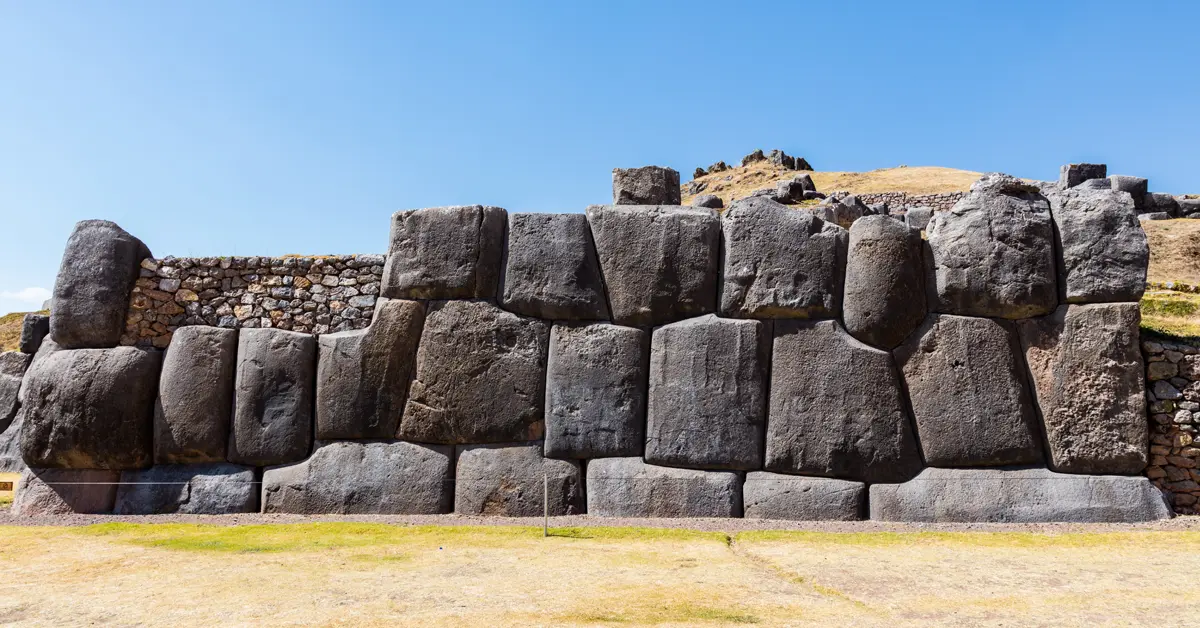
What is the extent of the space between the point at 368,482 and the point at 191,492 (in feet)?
7.82

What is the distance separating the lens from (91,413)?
10.7 m

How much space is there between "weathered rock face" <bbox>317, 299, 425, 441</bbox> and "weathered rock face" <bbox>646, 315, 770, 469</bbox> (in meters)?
3.23

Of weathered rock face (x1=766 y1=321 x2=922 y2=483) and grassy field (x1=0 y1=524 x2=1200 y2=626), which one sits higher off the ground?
weathered rock face (x1=766 y1=321 x2=922 y2=483)

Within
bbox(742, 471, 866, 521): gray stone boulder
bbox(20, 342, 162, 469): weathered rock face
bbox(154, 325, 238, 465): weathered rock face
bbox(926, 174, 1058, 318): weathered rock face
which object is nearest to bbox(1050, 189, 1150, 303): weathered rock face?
bbox(926, 174, 1058, 318): weathered rock face

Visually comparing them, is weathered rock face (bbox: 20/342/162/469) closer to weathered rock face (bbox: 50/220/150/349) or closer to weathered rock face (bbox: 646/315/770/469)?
weathered rock face (bbox: 50/220/150/349)

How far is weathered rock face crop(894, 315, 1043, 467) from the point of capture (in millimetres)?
9633

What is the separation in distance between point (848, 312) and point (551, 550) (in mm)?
4699

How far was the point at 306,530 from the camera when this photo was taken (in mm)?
9180

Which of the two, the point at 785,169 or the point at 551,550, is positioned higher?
the point at 785,169

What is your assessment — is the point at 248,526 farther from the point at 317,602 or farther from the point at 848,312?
the point at 848,312

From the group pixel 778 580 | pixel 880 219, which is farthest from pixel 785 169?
pixel 778 580

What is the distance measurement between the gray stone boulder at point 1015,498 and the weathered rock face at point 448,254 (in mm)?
5507

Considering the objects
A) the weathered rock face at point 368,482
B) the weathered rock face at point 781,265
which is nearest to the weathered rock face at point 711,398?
the weathered rock face at point 781,265

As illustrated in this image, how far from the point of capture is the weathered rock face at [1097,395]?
9438 mm
